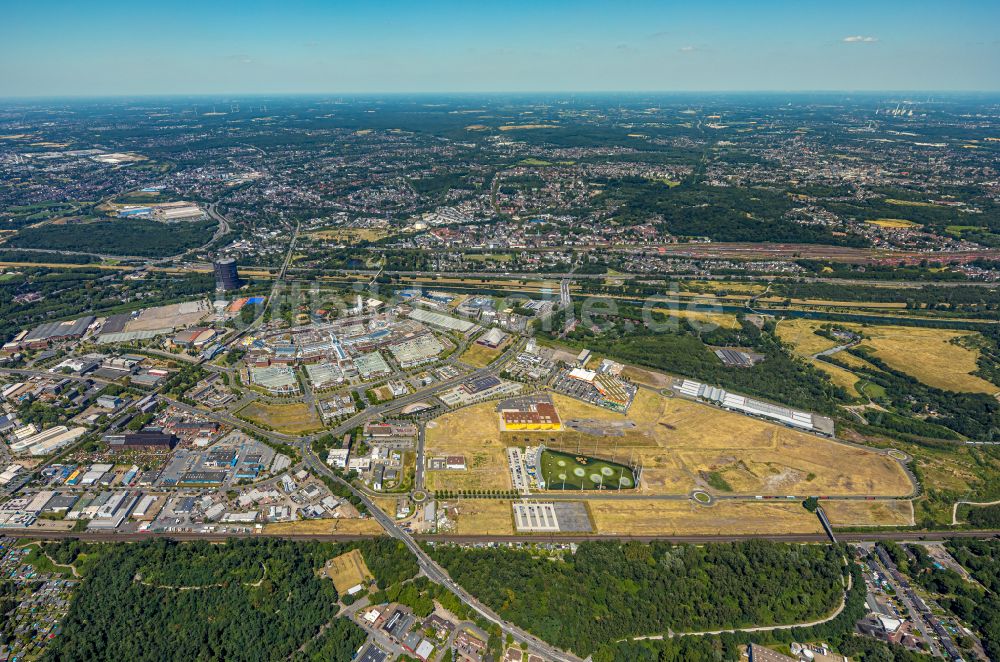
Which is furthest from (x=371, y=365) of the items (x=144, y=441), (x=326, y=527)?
(x=326, y=527)

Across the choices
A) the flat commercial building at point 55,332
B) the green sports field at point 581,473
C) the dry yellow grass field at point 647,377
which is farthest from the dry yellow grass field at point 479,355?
the flat commercial building at point 55,332

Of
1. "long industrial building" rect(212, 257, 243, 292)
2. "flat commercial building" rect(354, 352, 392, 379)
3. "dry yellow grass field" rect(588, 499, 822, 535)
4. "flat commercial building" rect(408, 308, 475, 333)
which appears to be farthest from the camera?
"long industrial building" rect(212, 257, 243, 292)

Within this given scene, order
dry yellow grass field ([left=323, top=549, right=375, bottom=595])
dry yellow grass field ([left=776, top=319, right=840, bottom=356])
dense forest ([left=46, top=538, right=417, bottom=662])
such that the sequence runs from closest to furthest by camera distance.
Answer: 1. dense forest ([left=46, top=538, right=417, bottom=662])
2. dry yellow grass field ([left=323, top=549, right=375, bottom=595])
3. dry yellow grass field ([left=776, top=319, right=840, bottom=356])

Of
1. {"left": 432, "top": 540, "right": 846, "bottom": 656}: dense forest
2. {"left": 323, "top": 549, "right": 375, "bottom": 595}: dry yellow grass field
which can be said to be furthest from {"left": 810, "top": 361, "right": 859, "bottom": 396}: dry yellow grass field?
{"left": 323, "top": 549, "right": 375, "bottom": 595}: dry yellow grass field

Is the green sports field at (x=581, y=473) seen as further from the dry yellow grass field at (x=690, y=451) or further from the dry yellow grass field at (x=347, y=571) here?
the dry yellow grass field at (x=347, y=571)

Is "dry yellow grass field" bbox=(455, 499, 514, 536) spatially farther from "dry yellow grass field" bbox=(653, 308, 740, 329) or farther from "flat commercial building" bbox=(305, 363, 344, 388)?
"dry yellow grass field" bbox=(653, 308, 740, 329)

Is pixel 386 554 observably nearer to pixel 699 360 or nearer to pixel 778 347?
pixel 699 360

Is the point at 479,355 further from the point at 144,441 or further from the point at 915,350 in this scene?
the point at 915,350
